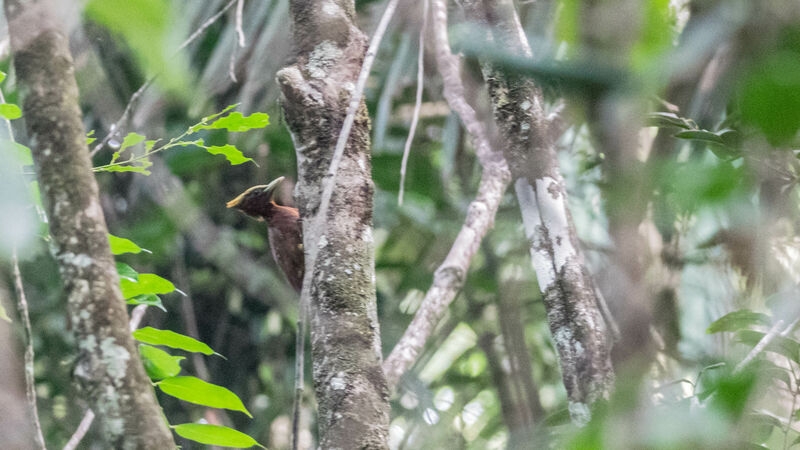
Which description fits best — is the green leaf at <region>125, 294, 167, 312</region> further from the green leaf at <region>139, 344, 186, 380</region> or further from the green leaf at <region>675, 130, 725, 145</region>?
the green leaf at <region>675, 130, 725, 145</region>

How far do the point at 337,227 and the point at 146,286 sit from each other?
1.24 ft

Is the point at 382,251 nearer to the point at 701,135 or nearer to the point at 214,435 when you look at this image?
the point at 214,435

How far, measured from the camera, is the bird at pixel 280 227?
272cm

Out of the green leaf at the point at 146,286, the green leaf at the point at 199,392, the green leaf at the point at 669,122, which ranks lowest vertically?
the green leaf at the point at 199,392

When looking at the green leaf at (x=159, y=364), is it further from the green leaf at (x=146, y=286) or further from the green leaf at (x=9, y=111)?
the green leaf at (x=9, y=111)

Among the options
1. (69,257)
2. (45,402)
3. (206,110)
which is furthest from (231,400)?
(45,402)

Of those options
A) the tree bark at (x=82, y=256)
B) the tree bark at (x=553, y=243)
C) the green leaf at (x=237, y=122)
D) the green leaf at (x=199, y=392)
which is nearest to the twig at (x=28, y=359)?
the tree bark at (x=82, y=256)

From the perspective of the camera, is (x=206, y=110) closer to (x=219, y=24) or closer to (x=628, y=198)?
(x=219, y=24)

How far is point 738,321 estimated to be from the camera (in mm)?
1256

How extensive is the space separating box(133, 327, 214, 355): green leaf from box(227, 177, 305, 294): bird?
141 cm

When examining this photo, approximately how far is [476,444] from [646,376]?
3100mm

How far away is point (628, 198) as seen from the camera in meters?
0.42

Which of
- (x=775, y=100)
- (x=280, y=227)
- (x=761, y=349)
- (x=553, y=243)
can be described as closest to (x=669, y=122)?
(x=553, y=243)

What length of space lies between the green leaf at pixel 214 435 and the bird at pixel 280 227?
4.76 ft
